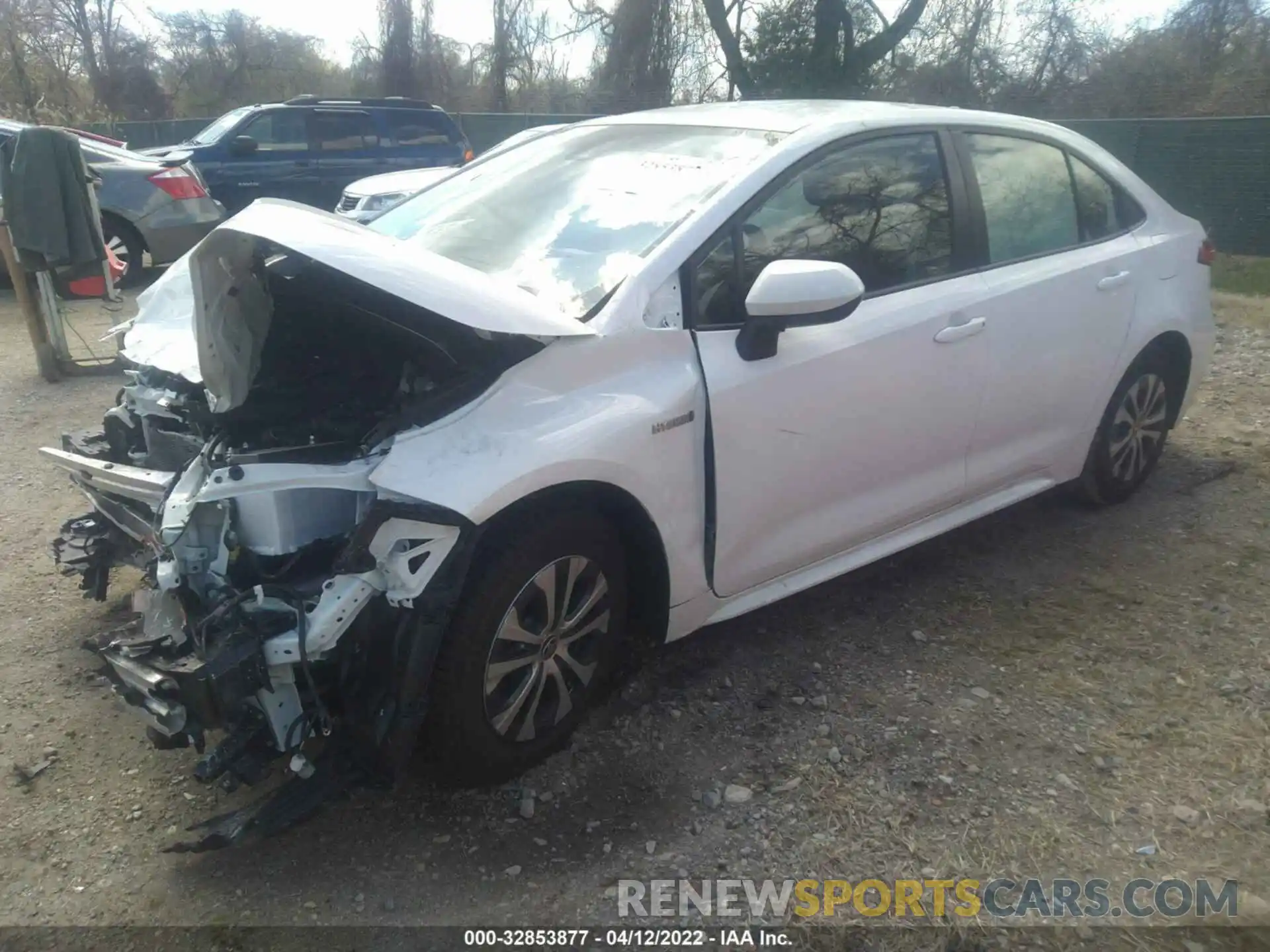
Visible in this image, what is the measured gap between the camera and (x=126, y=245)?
32.0ft

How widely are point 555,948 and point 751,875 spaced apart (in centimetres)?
52

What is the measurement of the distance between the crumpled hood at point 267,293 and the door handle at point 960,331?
1.38 m

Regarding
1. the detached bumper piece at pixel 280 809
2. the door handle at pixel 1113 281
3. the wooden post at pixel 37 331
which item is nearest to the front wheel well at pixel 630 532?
the detached bumper piece at pixel 280 809

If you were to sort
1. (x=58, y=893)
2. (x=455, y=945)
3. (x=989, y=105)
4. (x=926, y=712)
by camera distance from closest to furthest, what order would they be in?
(x=455, y=945), (x=58, y=893), (x=926, y=712), (x=989, y=105)

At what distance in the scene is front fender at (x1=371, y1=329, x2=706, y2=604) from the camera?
2.41 m

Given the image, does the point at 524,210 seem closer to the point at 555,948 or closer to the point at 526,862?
the point at 526,862

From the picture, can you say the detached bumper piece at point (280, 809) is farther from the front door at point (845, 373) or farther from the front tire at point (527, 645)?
the front door at point (845, 373)

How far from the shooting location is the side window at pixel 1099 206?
4.13 metres

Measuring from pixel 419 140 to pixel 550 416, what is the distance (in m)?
11.7

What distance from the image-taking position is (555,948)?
2289mm

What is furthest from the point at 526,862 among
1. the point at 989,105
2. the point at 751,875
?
the point at 989,105

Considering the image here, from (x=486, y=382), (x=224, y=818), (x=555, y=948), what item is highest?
(x=486, y=382)

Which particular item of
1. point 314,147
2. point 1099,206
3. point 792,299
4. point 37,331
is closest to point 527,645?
point 792,299

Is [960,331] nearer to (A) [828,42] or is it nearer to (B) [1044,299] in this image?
(B) [1044,299]
